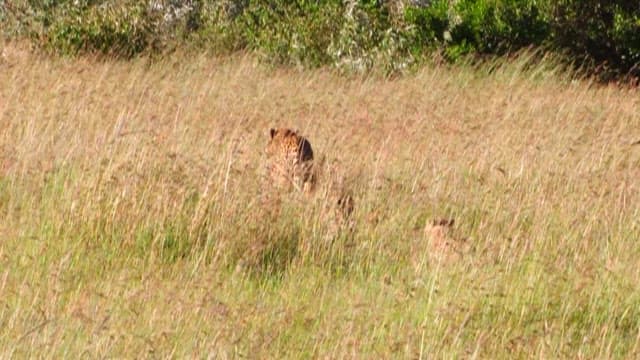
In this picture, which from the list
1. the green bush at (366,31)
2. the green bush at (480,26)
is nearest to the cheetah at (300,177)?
the green bush at (366,31)

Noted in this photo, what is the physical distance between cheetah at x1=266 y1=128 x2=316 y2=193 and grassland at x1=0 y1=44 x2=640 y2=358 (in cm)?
13

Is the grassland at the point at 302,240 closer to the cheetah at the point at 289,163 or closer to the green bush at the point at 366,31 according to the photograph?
the cheetah at the point at 289,163

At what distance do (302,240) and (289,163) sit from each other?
941mm

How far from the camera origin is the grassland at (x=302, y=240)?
467 centimetres

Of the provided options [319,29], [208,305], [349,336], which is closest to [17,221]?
[208,305]

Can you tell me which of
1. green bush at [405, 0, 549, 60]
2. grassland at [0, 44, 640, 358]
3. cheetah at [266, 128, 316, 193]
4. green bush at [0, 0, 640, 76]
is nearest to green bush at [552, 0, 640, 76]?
green bush at [0, 0, 640, 76]

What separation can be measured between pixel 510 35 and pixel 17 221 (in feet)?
28.5

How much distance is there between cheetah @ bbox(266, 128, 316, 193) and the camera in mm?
6570

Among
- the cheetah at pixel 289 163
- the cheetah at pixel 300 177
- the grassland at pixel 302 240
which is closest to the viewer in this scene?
the grassland at pixel 302 240

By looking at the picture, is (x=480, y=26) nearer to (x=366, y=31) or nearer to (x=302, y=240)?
(x=366, y=31)

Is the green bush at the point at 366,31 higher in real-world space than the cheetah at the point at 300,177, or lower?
lower

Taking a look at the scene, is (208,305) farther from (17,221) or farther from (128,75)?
(128,75)

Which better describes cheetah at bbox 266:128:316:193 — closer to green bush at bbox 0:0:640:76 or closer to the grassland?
the grassland

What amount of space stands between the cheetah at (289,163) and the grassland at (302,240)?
0.13m
